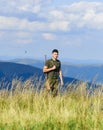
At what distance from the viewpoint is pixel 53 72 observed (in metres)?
15.6

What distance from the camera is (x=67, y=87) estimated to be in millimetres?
15031

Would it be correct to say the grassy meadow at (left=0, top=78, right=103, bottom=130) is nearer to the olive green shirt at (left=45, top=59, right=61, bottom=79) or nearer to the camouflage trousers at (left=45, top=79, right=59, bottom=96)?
the camouflage trousers at (left=45, top=79, right=59, bottom=96)

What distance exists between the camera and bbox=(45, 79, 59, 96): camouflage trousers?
14794 mm

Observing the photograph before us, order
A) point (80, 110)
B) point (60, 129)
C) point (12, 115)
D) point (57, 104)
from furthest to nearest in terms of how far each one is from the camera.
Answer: point (57, 104) < point (80, 110) < point (12, 115) < point (60, 129)

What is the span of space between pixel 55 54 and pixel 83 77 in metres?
1.76

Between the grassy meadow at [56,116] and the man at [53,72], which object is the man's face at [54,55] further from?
the grassy meadow at [56,116]

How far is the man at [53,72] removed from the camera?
1498 cm

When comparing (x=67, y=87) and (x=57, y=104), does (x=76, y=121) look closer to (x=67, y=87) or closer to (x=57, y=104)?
(x=57, y=104)

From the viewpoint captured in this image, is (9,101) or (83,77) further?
(83,77)

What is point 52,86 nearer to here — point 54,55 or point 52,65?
point 52,65

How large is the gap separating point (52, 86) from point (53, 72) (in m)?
0.44

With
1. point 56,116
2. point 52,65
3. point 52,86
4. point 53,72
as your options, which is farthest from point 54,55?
point 56,116

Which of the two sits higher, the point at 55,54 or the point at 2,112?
the point at 55,54

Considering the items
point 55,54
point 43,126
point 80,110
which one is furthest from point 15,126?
point 55,54
